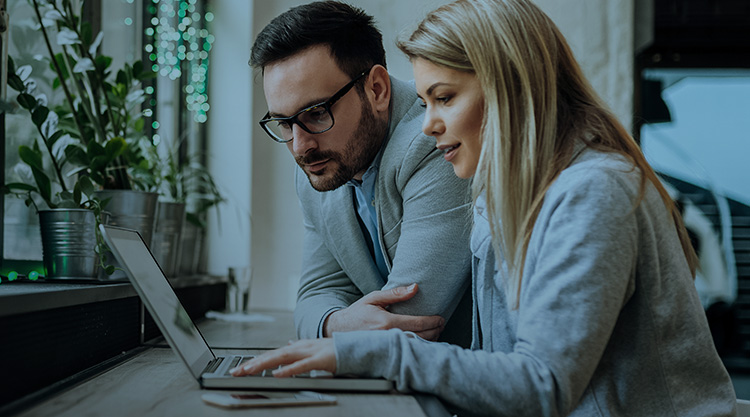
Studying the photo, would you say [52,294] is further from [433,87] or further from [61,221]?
[433,87]

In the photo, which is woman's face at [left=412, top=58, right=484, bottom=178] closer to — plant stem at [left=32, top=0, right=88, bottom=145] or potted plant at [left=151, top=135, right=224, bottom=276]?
plant stem at [left=32, top=0, right=88, bottom=145]

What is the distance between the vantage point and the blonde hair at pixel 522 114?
96 centimetres

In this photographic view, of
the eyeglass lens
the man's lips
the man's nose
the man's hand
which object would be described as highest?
the eyeglass lens

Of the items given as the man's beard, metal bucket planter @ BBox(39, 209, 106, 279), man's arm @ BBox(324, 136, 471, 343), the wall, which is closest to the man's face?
the man's beard

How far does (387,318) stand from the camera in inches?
47.6

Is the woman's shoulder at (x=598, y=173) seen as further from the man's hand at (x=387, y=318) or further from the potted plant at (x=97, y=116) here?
the potted plant at (x=97, y=116)

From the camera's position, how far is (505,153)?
3.19 ft

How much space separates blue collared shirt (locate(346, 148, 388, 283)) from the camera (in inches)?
60.2

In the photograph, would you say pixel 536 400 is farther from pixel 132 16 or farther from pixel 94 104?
pixel 132 16

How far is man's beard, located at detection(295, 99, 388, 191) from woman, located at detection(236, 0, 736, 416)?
40 centimetres

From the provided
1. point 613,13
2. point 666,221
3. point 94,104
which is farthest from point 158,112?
point 666,221

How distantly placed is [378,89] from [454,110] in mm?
475

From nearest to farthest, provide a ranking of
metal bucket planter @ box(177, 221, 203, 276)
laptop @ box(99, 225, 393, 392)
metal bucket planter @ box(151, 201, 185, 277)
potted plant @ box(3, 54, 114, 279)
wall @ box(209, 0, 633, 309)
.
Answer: laptop @ box(99, 225, 393, 392) → potted plant @ box(3, 54, 114, 279) → metal bucket planter @ box(151, 201, 185, 277) → metal bucket planter @ box(177, 221, 203, 276) → wall @ box(209, 0, 633, 309)

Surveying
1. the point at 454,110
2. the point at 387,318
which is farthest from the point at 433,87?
the point at 387,318
